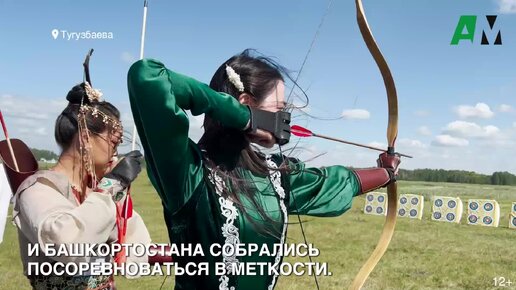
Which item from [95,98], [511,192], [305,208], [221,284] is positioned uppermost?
[95,98]

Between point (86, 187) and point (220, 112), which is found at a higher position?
point (220, 112)

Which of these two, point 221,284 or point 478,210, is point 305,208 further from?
point 478,210

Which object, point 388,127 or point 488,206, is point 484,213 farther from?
point 388,127

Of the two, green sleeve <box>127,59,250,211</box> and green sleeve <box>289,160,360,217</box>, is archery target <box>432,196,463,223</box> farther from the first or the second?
green sleeve <box>127,59,250,211</box>

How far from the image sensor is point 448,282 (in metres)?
5.11

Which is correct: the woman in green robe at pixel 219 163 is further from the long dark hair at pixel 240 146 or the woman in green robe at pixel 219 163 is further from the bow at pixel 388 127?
the bow at pixel 388 127

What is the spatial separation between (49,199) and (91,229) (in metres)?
0.19

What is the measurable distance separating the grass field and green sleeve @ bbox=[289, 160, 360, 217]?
3.34 meters

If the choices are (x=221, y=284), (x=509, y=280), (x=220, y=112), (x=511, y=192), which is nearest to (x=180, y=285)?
(x=221, y=284)

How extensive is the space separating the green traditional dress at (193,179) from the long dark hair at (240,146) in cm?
1

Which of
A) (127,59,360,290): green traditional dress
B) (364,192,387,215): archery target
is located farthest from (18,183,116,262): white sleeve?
(364,192,387,215): archery target

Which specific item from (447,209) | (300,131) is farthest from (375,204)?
(300,131)

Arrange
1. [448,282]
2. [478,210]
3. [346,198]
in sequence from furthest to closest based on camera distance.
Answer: [478,210]
[448,282]
[346,198]

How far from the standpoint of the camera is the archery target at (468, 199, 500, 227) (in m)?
9.89
